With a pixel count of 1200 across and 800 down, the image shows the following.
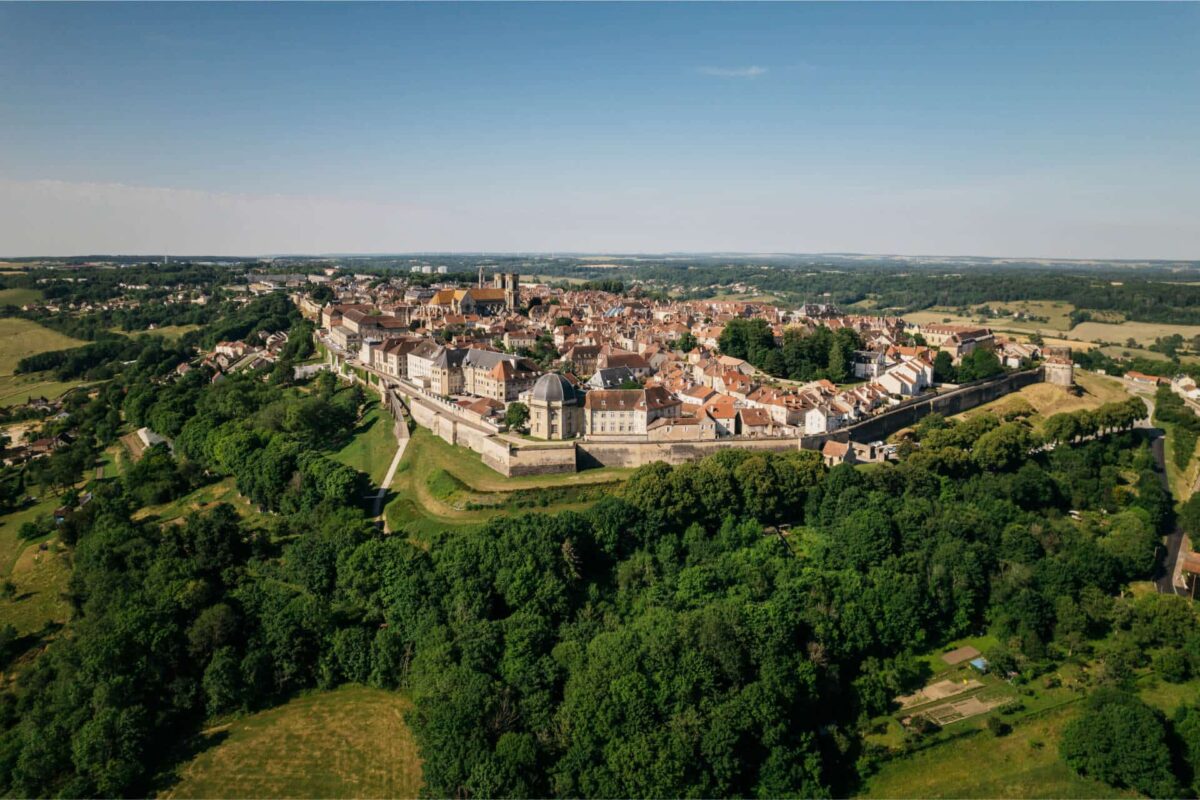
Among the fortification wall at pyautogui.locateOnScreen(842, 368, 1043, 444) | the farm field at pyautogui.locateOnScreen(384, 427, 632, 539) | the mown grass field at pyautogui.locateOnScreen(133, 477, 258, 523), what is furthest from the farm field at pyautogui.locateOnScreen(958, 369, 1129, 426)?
the mown grass field at pyautogui.locateOnScreen(133, 477, 258, 523)

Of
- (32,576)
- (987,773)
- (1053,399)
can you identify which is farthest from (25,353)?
(1053,399)

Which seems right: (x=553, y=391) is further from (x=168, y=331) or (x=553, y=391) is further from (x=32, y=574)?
(x=168, y=331)

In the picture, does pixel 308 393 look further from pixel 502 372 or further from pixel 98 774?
pixel 98 774

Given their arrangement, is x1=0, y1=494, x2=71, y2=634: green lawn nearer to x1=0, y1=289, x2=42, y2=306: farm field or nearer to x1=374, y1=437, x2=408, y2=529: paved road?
x1=374, y1=437, x2=408, y2=529: paved road

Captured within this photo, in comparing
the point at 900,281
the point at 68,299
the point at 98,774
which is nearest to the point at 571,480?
the point at 98,774

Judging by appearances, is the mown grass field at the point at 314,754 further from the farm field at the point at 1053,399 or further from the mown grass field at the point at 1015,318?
the mown grass field at the point at 1015,318

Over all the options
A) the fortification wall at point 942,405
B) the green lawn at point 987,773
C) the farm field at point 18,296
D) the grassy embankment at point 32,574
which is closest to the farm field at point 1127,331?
the fortification wall at point 942,405
